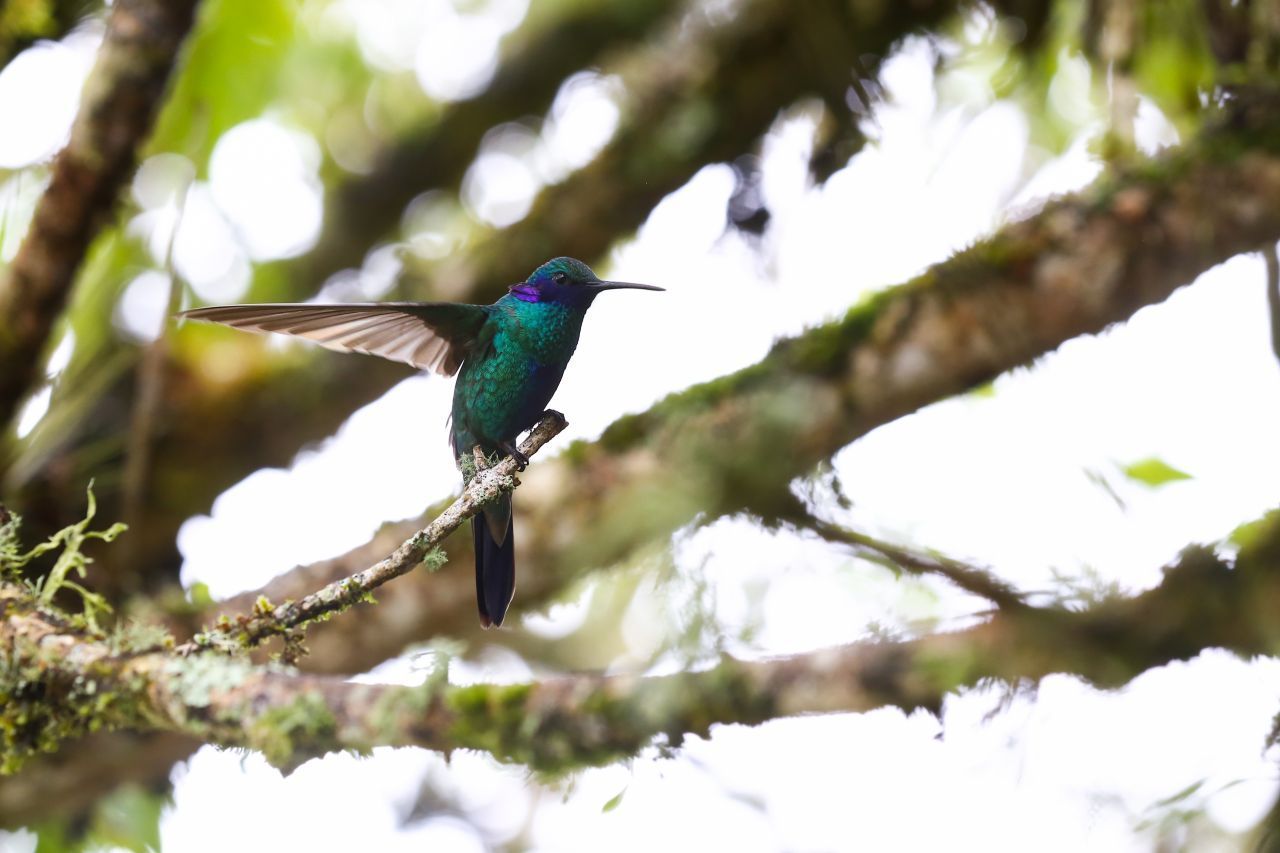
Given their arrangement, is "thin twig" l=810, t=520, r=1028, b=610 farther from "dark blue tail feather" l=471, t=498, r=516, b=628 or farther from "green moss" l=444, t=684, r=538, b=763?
"green moss" l=444, t=684, r=538, b=763

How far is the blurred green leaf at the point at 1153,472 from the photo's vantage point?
13.2 ft

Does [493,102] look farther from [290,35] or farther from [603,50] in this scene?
[290,35]

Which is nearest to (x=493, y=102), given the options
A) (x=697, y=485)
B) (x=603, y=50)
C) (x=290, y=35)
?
(x=603, y=50)

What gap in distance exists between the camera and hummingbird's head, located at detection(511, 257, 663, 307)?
2211mm

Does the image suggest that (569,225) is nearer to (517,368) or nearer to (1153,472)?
(1153,472)

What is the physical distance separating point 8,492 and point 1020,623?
148 inches

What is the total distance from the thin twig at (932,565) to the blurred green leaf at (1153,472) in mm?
1966

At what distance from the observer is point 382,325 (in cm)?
252

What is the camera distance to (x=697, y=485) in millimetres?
3746

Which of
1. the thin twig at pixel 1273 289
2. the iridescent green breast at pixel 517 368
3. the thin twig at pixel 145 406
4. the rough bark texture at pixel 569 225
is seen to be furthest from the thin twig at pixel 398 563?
the rough bark texture at pixel 569 225

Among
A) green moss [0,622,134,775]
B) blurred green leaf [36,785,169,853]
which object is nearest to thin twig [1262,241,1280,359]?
green moss [0,622,134,775]

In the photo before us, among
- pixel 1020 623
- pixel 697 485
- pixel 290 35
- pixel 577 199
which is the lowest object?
pixel 1020 623

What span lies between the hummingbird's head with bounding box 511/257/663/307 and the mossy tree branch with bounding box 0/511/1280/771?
865 millimetres

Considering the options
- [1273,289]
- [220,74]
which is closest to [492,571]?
[1273,289]
